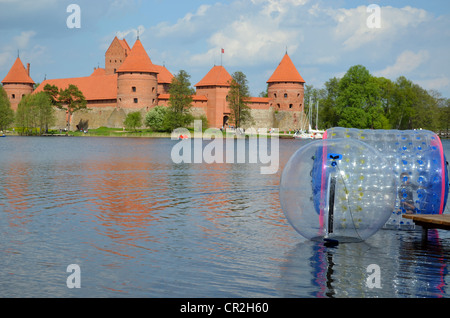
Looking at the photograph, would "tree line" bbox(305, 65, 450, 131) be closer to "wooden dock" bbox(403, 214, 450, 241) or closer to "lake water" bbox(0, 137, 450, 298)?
"lake water" bbox(0, 137, 450, 298)

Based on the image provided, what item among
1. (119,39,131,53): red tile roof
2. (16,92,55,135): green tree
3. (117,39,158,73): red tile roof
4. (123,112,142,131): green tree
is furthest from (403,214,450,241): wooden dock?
(119,39,131,53): red tile roof

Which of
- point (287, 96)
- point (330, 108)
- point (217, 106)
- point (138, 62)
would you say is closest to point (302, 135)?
point (330, 108)

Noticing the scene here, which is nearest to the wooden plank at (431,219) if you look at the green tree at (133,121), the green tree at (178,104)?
the green tree at (178,104)

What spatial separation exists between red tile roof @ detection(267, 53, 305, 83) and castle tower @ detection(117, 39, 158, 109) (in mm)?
21997

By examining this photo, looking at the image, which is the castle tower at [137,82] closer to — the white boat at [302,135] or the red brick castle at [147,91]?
the red brick castle at [147,91]

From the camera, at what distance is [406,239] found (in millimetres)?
9430

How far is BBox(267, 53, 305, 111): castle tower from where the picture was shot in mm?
101938

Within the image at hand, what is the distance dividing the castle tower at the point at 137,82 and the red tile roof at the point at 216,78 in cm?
904

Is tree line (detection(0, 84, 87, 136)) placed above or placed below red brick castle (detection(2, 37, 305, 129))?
below

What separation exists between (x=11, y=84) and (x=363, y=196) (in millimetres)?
109764

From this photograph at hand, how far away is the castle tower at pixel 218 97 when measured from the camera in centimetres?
9638

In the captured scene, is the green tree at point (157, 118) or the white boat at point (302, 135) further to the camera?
the white boat at point (302, 135)
